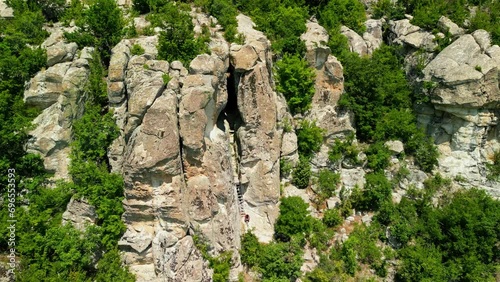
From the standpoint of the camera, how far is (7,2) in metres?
22.9

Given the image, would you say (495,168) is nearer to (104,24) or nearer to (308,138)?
(308,138)

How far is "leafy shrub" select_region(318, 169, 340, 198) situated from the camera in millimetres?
23609

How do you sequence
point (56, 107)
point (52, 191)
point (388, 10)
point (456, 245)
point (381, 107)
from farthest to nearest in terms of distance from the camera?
point (388, 10) → point (381, 107) → point (456, 245) → point (56, 107) → point (52, 191)

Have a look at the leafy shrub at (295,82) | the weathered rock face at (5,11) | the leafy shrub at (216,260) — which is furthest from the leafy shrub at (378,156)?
the weathered rock face at (5,11)

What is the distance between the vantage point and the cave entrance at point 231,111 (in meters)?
22.0

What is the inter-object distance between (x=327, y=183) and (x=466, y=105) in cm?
1027

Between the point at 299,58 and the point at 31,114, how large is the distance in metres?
15.8

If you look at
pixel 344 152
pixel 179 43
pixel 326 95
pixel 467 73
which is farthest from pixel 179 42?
pixel 467 73

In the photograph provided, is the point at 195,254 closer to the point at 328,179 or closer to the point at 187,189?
the point at 187,189

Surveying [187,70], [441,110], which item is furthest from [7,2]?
[441,110]

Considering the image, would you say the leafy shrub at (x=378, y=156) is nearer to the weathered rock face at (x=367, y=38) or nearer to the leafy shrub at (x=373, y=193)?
the leafy shrub at (x=373, y=193)

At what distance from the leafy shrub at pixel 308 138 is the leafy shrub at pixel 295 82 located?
3.55 feet

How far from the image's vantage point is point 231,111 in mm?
23516

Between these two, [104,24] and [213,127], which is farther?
[104,24]
